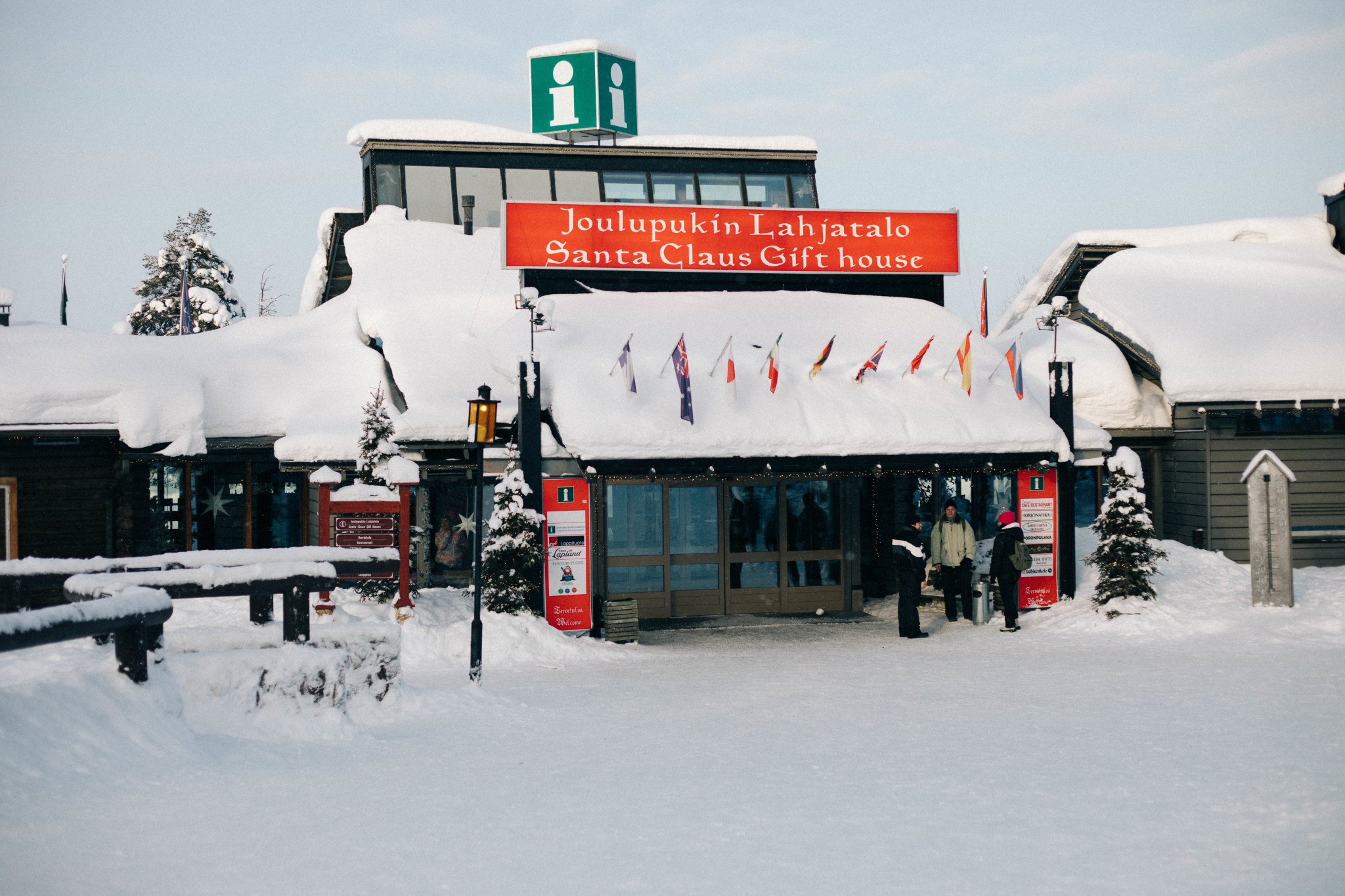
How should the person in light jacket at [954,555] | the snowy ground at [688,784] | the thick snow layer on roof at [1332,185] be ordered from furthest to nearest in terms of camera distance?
the thick snow layer on roof at [1332,185] < the person in light jacket at [954,555] < the snowy ground at [688,784]

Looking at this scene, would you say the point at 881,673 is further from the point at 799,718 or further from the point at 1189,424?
the point at 1189,424

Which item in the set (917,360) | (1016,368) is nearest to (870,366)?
(917,360)

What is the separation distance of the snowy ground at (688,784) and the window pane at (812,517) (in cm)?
544

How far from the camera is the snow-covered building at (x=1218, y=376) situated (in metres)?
18.4

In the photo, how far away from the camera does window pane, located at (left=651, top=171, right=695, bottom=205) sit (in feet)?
75.9

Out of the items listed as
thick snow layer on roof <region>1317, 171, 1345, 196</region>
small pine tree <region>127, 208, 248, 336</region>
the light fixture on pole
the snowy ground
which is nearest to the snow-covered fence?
the snowy ground

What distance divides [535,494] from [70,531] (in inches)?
312

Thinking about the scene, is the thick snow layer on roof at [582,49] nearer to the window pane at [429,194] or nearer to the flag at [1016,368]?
the window pane at [429,194]

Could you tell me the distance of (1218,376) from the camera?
1842 cm

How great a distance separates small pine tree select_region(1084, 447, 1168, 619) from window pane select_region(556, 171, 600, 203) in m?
12.6

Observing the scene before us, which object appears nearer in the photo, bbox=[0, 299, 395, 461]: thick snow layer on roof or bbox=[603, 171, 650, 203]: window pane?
bbox=[0, 299, 395, 461]: thick snow layer on roof

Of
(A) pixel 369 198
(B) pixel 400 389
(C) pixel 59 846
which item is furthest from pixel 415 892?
(A) pixel 369 198

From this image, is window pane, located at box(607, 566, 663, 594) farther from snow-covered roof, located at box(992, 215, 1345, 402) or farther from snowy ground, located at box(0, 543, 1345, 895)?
snow-covered roof, located at box(992, 215, 1345, 402)

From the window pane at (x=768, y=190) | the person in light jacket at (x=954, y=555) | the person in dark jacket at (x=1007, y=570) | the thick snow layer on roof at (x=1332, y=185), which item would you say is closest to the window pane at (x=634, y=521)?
the person in light jacket at (x=954, y=555)
